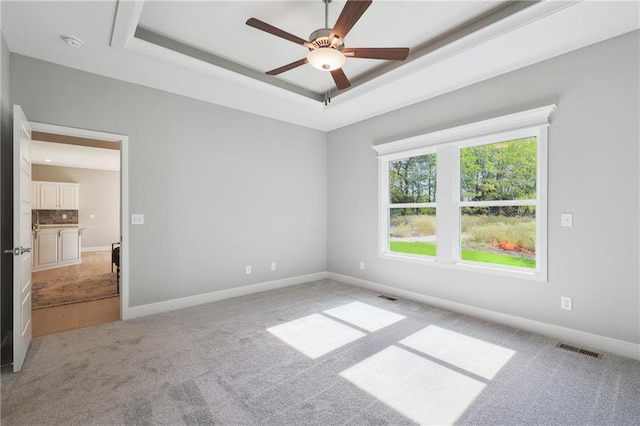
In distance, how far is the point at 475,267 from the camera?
139 inches

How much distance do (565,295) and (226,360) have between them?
127 inches

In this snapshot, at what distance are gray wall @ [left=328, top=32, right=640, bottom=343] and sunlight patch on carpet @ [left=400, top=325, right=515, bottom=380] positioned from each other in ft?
2.41

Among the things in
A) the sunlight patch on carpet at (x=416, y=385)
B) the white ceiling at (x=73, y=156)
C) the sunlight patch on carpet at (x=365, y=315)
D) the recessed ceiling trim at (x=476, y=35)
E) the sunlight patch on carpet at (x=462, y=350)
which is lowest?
the sunlight patch on carpet at (x=416, y=385)

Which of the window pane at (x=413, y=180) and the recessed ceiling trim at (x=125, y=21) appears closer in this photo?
the recessed ceiling trim at (x=125, y=21)

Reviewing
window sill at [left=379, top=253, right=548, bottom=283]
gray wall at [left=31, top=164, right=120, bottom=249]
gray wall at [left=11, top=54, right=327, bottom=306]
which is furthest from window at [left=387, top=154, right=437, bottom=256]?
gray wall at [left=31, top=164, right=120, bottom=249]

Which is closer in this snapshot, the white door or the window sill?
the white door

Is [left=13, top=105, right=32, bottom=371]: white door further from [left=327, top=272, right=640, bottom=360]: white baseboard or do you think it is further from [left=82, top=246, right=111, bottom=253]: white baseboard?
[left=82, top=246, right=111, bottom=253]: white baseboard

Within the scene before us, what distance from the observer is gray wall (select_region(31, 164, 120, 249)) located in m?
9.12

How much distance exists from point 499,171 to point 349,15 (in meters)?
2.54

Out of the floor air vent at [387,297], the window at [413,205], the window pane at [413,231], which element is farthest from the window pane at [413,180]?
the floor air vent at [387,297]

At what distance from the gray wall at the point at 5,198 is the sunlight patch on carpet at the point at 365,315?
309 cm

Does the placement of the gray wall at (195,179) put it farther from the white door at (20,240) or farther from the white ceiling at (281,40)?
the white door at (20,240)

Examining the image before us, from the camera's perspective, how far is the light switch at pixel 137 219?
3498 mm

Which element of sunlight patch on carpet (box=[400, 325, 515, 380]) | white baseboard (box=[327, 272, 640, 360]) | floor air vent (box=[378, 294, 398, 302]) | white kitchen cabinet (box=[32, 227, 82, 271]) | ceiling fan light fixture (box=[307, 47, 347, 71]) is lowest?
sunlight patch on carpet (box=[400, 325, 515, 380])
